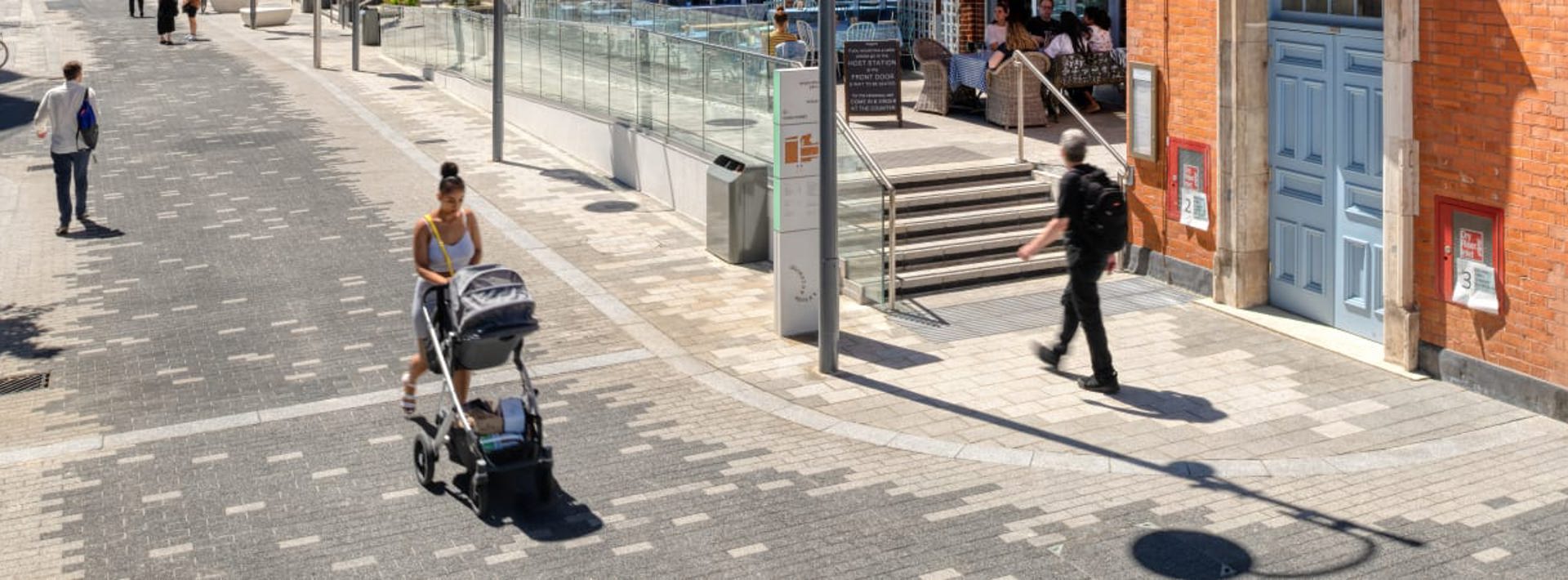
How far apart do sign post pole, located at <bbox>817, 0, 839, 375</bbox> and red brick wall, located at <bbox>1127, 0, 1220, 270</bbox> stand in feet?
10.2

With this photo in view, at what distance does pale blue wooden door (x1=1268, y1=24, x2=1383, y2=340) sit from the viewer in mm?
12695

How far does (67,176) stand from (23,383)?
5775 millimetres

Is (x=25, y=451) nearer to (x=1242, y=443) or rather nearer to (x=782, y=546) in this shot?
(x=782, y=546)

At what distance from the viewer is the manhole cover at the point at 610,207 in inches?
739

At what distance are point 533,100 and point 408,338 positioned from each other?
1036 centimetres

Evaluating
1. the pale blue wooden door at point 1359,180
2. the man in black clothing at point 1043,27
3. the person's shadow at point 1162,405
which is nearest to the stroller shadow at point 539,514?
the person's shadow at point 1162,405

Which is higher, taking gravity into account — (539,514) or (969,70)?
(969,70)

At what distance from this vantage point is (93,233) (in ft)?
60.1

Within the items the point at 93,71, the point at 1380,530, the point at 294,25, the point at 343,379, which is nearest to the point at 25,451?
the point at 343,379

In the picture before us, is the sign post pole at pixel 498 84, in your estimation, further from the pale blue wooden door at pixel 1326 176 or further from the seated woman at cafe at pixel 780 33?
the pale blue wooden door at pixel 1326 176

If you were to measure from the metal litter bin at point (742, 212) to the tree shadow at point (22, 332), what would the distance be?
5.43 m

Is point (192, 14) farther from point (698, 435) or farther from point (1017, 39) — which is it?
point (698, 435)

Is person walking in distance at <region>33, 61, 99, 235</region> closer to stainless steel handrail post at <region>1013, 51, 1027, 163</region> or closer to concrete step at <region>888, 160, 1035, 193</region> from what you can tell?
concrete step at <region>888, 160, 1035, 193</region>

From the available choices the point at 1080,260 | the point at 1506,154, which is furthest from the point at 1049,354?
the point at 1506,154
